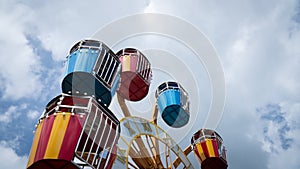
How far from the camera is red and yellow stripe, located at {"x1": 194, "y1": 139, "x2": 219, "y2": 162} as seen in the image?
15711 millimetres

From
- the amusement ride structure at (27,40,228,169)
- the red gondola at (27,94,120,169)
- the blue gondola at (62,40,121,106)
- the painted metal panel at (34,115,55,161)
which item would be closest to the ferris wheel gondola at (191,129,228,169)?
the amusement ride structure at (27,40,228,169)

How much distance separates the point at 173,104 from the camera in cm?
1515

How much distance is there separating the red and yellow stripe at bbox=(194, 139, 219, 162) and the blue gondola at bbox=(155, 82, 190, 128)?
136 cm

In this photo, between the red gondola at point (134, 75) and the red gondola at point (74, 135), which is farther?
the red gondola at point (134, 75)

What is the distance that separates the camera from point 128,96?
15305mm

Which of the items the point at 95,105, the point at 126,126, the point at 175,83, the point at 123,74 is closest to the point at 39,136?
the point at 95,105

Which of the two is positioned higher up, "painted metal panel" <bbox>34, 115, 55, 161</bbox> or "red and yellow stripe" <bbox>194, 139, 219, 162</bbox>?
"red and yellow stripe" <bbox>194, 139, 219, 162</bbox>

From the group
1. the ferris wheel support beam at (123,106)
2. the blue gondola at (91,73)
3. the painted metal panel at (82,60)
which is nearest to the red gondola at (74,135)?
the blue gondola at (91,73)

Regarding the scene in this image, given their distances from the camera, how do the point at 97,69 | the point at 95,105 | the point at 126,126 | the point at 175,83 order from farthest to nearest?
the point at 175,83, the point at 126,126, the point at 97,69, the point at 95,105

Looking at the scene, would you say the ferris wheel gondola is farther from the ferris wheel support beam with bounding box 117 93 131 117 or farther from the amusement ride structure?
the ferris wheel support beam with bounding box 117 93 131 117

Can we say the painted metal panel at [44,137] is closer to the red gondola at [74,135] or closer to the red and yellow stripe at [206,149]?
the red gondola at [74,135]

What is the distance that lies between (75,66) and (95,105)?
8.21ft

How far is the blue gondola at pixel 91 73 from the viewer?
36.5ft

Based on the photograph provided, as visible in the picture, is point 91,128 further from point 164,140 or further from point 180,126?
point 180,126
